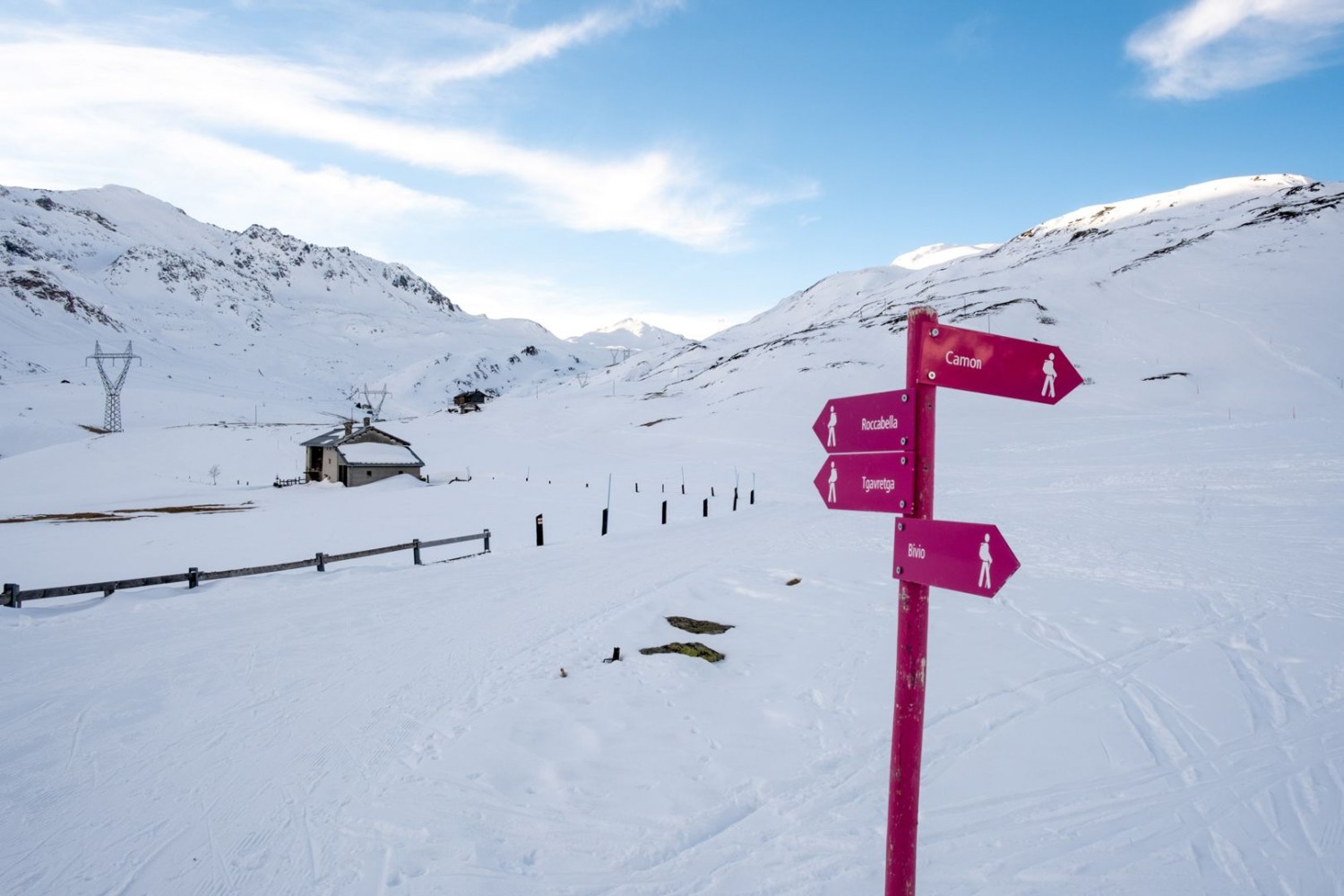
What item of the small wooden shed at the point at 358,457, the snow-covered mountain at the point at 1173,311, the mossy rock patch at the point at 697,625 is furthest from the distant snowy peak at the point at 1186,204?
the mossy rock patch at the point at 697,625

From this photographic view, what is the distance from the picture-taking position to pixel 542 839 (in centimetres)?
520

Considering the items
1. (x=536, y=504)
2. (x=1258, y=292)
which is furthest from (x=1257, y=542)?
(x=1258, y=292)

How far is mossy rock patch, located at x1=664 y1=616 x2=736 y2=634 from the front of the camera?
10.3m

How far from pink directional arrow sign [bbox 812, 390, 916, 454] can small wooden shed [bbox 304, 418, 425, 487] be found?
47.1m

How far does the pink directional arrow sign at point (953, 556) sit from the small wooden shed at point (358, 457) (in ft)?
156

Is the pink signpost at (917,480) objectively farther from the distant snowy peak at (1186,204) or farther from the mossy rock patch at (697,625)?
the distant snowy peak at (1186,204)

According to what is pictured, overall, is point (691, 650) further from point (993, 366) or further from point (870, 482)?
point (993, 366)

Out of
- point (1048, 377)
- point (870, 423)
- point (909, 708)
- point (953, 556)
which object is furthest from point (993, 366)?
point (909, 708)

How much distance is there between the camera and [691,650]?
9.20m

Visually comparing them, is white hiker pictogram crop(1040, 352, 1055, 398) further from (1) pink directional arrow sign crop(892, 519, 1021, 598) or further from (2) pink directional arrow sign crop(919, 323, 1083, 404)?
(1) pink directional arrow sign crop(892, 519, 1021, 598)

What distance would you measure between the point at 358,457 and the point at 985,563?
49108 millimetres

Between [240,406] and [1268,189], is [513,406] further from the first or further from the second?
[1268,189]

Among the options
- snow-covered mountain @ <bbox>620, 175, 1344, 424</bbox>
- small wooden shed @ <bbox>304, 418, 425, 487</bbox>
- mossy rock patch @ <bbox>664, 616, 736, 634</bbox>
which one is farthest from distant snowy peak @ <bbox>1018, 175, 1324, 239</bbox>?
mossy rock patch @ <bbox>664, 616, 736, 634</bbox>

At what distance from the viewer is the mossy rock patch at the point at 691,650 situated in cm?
914
